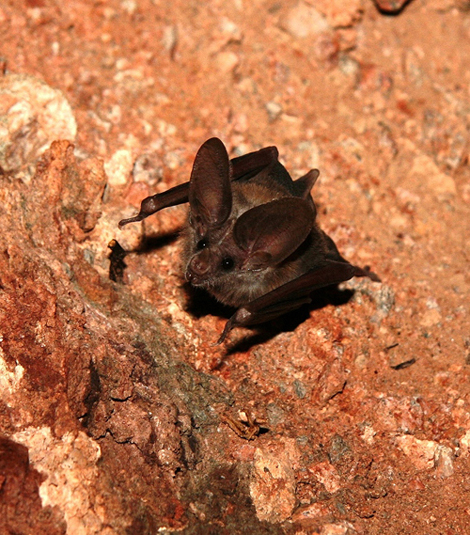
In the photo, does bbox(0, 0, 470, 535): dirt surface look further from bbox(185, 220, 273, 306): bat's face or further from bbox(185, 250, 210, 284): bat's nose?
bbox(185, 250, 210, 284): bat's nose

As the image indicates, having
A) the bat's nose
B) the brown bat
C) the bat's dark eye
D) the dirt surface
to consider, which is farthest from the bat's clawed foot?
the bat's dark eye

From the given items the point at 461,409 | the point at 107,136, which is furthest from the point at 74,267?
the point at 461,409

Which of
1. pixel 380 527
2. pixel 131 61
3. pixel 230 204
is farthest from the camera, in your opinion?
pixel 131 61

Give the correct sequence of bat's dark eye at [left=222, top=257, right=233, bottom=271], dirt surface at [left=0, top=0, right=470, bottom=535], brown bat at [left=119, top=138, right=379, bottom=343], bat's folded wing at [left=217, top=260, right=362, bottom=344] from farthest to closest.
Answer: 1. bat's dark eye at [left=222, top=257, right=233, bottom=271]
2. bat's folded wing at [left=217, top=260, right=362, bottom=344]
3. brown bat at [left=119, top=138, right=379, bottom=343]
4. dirt surface at [left=0, top=0, right=470, bottom=535]

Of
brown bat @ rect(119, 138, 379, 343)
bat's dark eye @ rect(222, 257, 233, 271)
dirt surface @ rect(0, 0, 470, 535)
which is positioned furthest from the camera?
bat's dark eye @ rect(222, 257, 233, 271)

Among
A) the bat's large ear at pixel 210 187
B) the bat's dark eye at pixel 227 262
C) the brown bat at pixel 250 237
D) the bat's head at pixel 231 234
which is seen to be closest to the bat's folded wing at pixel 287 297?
the brown bat at pixel 250 237

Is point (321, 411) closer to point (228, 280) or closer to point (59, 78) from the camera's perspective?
point (228, 280)
